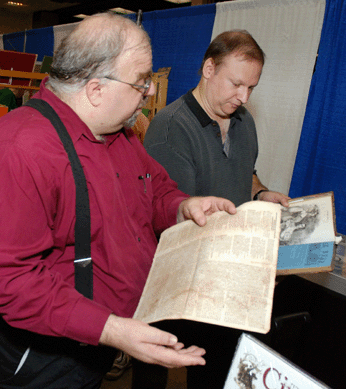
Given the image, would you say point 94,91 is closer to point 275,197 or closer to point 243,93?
point 243,93

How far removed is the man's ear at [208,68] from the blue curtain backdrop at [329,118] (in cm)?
129

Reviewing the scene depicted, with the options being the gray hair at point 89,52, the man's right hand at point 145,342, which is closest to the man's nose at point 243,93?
the gray hair at point 89,52

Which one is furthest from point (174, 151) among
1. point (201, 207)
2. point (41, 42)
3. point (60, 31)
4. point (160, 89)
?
point (41, 42)

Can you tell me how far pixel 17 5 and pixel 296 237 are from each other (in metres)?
13.3

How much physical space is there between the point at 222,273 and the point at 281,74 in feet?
7.60

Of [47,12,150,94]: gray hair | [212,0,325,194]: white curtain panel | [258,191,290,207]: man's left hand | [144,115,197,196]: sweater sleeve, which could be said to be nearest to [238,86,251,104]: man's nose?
[144,115,197,196]: sweater sleeve

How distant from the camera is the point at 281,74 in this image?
2.65 m

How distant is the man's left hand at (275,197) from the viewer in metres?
1.39

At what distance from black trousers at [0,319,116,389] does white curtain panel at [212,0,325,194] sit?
2215 mm

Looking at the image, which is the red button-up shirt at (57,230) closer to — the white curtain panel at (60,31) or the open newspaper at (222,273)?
the open newspaper at (222,273)

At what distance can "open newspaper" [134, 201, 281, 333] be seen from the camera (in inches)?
27.7

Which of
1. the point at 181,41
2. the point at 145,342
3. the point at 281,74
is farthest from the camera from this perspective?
the point at 181,41

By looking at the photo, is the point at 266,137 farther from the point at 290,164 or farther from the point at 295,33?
the point at 295,33

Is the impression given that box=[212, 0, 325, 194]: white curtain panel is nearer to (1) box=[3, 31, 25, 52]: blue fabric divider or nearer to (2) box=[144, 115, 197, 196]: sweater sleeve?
(2) box=[144, 115, 197, 196]: sweater sleeve
